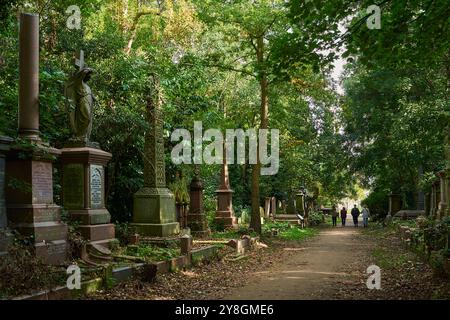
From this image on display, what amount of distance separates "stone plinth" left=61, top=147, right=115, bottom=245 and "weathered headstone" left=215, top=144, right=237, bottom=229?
10431 mm

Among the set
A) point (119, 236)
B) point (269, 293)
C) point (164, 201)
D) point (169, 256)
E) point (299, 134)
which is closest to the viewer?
point (269, 293)

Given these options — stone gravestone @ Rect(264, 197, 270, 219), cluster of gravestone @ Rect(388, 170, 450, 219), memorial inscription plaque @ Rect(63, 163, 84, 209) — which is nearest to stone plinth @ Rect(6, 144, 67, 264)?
memorial inscription plaque @ Rect(63, 163, 84, 209)

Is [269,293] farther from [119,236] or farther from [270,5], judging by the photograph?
[270,5]

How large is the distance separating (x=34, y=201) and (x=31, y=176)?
453 millimetres

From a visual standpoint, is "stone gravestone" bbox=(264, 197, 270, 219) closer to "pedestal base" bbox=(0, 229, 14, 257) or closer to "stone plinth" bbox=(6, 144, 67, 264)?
"stone plinth" bbox=(6, 144, 67, 264)

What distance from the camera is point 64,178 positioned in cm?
1076

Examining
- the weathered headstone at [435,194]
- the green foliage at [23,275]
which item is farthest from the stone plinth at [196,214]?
the green foliage at [23,275]

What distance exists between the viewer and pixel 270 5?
17.5 metres

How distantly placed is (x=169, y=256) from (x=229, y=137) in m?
13.3

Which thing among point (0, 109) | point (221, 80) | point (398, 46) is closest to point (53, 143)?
point (0, 109)

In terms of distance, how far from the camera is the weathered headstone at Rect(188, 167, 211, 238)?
1805 centimetres

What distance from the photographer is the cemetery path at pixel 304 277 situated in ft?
27.2

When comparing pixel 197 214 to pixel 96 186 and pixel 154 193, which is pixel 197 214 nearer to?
pixel 154 193

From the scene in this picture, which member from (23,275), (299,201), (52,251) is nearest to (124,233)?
(52,251)
